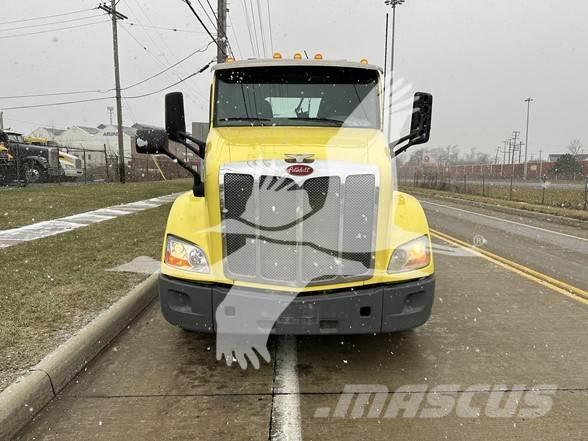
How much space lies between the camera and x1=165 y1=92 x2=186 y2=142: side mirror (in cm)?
475

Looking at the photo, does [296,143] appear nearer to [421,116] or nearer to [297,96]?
[297,96]

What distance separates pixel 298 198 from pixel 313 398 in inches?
56.9

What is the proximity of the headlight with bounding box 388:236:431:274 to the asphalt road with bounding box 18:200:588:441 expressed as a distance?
2.82 ft

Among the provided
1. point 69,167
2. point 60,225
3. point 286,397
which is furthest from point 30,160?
point 286,397

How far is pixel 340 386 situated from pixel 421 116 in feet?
9.19

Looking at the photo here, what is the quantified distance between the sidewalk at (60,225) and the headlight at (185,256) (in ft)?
17.3

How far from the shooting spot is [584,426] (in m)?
3.02

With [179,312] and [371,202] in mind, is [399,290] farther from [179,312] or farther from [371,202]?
[179,312]

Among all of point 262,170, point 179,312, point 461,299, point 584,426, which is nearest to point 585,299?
point 461,299

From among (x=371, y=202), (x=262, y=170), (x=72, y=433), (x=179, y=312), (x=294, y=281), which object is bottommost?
(x=72, y=433)

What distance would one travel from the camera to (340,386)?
3.55m

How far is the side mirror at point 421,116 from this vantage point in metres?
4.84

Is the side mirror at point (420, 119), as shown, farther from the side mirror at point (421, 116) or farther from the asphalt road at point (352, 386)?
the asphalt road at point (352, 386)

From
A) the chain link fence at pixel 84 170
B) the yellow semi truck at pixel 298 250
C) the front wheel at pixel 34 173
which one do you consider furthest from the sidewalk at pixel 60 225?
the front wheel at pixel 34 173
